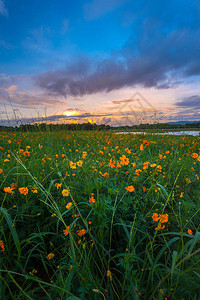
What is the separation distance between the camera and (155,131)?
19.5 ft

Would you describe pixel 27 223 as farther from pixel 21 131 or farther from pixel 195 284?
pixel 21 131

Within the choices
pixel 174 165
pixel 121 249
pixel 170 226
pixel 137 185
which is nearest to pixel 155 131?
pixel 174 165

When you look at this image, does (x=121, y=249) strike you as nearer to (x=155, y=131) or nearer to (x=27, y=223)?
(x=27, y=223)

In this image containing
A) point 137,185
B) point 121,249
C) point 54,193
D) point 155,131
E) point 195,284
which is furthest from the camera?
point 155,131

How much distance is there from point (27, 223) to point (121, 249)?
83cm

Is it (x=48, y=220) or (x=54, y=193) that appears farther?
(x=54, y=193)

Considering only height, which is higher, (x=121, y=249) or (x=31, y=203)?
(x=31, y=203)

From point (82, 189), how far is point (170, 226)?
930 mm

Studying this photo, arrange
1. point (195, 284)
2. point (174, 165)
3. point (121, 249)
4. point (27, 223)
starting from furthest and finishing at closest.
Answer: point (174, 165) < point (27, 223) < point (121, 249) < point (195, 284)

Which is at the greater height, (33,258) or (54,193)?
(54,193)

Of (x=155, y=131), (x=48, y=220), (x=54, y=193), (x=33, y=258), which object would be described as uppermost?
(x=155, y=131)

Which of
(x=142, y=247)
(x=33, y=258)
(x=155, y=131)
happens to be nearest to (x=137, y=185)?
(x=142, y=247)

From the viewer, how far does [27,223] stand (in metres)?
1.44

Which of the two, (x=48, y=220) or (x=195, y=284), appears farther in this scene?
(x=48, y=220)
